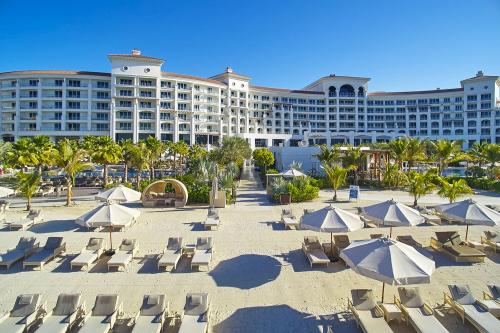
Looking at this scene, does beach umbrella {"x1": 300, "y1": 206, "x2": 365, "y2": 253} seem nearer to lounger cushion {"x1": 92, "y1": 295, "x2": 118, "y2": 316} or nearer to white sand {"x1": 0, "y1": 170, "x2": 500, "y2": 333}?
white sand {"x1": 0, "y1": 170, "x2": 500, "y2": 333}

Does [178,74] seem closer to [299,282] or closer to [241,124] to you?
[241,124]

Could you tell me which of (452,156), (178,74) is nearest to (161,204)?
(452,156)

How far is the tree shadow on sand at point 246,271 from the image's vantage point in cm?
923

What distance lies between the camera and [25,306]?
7020mm

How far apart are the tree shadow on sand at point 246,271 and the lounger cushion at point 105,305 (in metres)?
3.00

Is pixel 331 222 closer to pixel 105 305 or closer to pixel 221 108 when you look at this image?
pixel 105 305

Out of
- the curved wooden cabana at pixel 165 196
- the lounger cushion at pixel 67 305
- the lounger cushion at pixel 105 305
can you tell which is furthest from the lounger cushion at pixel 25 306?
the curved wooden cabana at pixel 165 196

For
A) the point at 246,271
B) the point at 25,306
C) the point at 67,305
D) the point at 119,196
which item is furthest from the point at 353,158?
the point at 25,306

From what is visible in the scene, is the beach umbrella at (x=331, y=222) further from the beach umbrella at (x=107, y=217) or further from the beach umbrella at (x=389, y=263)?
the beach umbrella at (x=107, y=217)

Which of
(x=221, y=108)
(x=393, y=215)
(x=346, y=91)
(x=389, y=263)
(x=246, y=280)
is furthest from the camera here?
(x=346, y=91)

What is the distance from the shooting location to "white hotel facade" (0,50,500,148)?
62750 millimetres

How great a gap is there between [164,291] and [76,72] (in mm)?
65979

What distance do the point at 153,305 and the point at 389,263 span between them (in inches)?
214

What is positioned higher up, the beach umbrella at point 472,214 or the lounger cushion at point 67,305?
the beach umbrella at point 472,214
